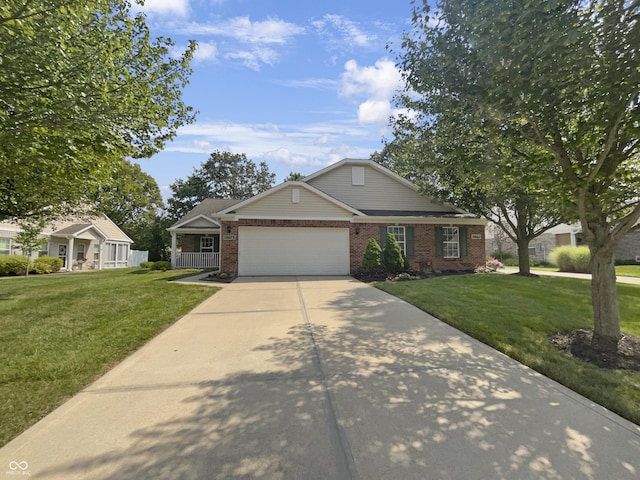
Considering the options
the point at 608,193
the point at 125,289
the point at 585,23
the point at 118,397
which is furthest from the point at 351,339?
the point at 125,289

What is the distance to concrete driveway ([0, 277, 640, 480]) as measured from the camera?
7.30ft

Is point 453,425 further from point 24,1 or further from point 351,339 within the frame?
point 24,1

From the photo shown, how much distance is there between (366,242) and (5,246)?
21055 mm

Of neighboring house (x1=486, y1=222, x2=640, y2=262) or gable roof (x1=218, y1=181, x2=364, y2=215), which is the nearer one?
gable roof (x1=218, y1=181, x2=364, y2=215)

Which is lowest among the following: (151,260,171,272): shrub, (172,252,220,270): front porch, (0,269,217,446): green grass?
(0,269,217,446): green grass

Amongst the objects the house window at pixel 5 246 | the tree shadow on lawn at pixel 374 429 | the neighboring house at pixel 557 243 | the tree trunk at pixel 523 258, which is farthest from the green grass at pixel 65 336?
the neighboring house at pixel 557 243

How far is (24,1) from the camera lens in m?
4.31

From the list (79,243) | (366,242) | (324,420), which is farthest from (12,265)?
(324,420)

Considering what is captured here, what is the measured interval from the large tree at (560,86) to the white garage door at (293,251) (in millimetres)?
8753

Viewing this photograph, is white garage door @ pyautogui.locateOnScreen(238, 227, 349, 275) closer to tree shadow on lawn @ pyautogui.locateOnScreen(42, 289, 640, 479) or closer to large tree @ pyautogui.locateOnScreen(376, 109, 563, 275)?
large tree @ pyautogui.locateOnScreen(376, 109, 563, 275)

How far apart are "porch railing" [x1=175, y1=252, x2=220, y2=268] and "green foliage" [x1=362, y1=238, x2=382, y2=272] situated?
10501 millimetres

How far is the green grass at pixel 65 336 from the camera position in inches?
126

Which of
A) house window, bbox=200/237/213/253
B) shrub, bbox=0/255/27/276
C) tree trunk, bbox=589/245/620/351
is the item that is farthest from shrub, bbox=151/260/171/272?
tree trunk, bbox=589/245/620/351

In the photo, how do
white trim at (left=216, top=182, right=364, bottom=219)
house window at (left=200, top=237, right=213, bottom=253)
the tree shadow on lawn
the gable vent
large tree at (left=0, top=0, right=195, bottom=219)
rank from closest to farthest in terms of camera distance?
the tree shadow on lawn
large tree at (left=0, top=0, right=195, bottom=219)
white trim at (left=216, top=182, right=364, bottom=219)
the gable vent
house window at (left=200, top=237, right=213, bottom=253)
